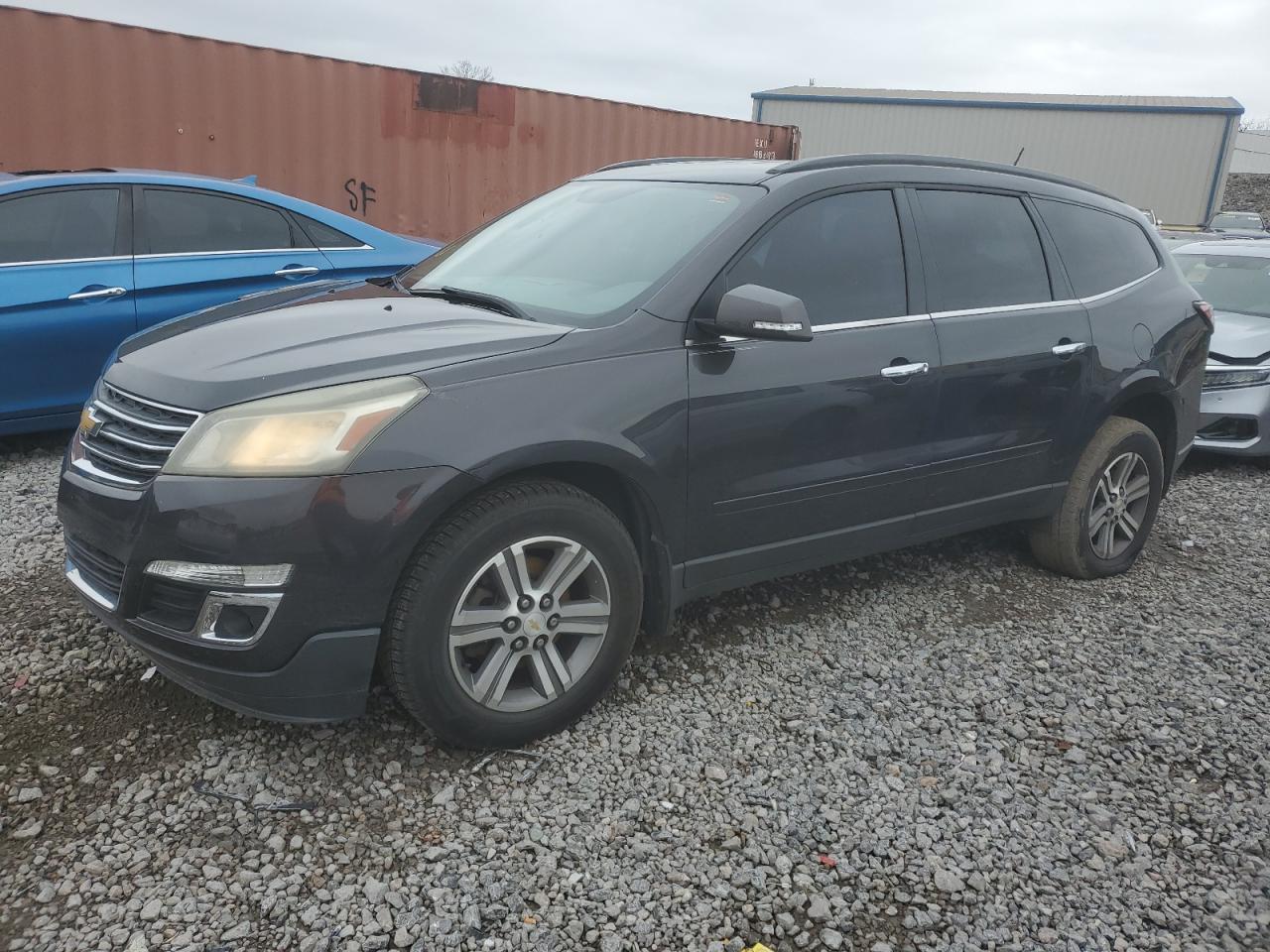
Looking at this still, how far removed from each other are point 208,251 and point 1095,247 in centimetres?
451

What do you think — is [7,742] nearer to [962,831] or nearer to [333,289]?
[333,289]

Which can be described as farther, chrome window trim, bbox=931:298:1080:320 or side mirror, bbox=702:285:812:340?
chrome window trim, bbox=931:298:1080:320

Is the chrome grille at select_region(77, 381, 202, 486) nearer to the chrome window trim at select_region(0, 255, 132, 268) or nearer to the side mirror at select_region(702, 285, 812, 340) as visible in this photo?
the side mirror at select_region(702, 285, 812, 340)

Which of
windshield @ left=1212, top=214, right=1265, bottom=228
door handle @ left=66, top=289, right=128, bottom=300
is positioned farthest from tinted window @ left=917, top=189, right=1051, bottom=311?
windshield @ left=1212, top=214, right=1265, bottom=228

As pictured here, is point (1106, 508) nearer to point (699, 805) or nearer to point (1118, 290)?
point (1118, 290)

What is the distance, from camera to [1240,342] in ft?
21.3

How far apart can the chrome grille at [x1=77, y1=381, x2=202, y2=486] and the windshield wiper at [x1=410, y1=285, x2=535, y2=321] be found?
980mm

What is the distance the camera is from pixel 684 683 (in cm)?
318

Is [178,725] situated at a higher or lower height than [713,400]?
lower

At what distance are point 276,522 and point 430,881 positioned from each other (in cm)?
91

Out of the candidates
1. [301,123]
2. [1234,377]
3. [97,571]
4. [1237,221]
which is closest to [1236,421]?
[1234,377]

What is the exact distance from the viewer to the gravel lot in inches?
84.6

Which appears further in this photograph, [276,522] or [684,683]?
[684,683]

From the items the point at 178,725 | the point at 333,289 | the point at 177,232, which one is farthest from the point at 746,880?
the point at 177,232
